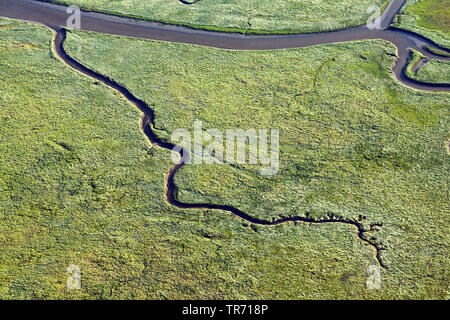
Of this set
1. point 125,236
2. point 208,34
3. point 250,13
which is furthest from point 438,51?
point 125,236

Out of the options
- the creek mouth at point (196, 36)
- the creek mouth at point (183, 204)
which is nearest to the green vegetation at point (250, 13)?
the creek mouth at point (196, 36)

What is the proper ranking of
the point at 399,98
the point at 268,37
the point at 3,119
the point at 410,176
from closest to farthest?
the point at 410,176
the point at 3,119
the point at 399,98
the point at 268,37

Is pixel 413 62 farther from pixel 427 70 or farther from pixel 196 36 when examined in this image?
pixel 196 36

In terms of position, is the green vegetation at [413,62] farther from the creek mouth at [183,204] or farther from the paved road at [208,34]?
the creek mouth at [183,204]

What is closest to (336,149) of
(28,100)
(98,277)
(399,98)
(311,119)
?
(311,119)

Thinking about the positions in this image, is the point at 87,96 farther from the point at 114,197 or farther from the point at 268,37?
the point at 268,37

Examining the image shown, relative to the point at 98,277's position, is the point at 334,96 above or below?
above
